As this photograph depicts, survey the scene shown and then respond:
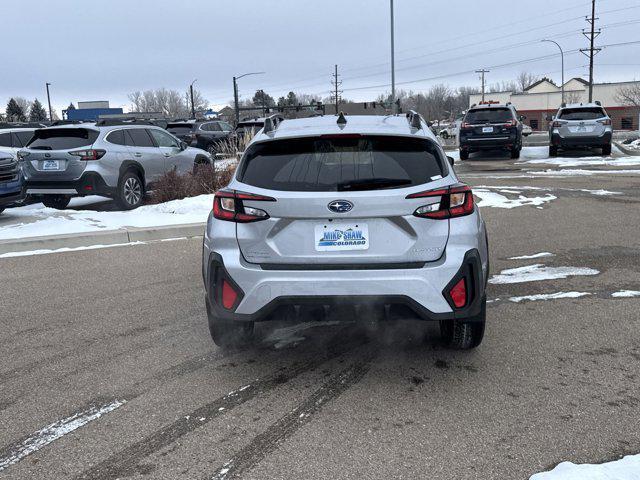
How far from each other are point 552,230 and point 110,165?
750 cm

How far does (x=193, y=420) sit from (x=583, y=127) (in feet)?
64.7

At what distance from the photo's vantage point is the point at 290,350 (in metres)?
4.50

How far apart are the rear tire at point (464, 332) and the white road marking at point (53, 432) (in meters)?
2.17

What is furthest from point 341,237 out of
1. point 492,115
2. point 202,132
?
point 202,132

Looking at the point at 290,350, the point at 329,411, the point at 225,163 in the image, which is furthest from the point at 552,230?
the point at 225,163

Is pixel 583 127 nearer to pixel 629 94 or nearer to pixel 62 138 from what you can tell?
pixel 62 138

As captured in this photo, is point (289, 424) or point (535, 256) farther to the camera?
point (535, 256)

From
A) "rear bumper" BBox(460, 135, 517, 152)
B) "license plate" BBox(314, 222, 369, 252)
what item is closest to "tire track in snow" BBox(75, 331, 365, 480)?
"license plate" BBox(314, 222, 369, 252)

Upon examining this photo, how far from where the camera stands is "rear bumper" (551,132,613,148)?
66.0ft

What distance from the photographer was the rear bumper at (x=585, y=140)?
66.0 ft

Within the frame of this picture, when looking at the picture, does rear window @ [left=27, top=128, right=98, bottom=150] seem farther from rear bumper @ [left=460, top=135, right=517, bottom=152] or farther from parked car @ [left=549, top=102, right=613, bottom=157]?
parked car @ [left=549, top=102, right=613, bottom=157]

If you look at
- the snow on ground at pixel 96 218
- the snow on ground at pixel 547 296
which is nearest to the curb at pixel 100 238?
the snow on ground at pixel 96 218

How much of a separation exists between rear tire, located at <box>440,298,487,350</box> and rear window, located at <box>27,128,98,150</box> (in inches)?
335

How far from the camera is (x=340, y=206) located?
3670mm
